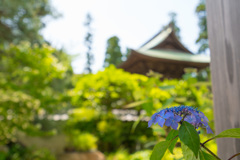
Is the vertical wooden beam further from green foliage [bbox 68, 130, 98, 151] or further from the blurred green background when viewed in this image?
green foliage [bbox 68, 130, 98, 151]

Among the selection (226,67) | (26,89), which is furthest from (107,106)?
(226,67)

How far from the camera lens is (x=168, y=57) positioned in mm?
3682

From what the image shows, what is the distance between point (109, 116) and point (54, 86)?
9.09 feet

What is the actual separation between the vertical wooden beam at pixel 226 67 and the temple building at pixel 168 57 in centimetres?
258

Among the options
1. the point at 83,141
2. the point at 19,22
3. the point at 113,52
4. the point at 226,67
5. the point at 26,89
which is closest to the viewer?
the point at 226,67

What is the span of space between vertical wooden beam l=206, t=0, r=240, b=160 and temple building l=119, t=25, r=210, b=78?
8.48 ft

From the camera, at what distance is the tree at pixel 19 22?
706cm

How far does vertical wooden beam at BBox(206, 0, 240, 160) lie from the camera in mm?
755

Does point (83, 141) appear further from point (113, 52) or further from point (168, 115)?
point (113, 52)

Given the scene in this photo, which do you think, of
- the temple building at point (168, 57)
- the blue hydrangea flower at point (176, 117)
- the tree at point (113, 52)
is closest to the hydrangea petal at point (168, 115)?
the blue hydrangea flower at point (176, 117)

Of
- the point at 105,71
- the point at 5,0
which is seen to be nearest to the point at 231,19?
the point at 105,71

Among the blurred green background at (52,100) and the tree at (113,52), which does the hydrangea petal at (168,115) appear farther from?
the tree at (113,52)

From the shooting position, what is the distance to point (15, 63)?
521 cm

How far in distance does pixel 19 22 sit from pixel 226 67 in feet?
25.6
